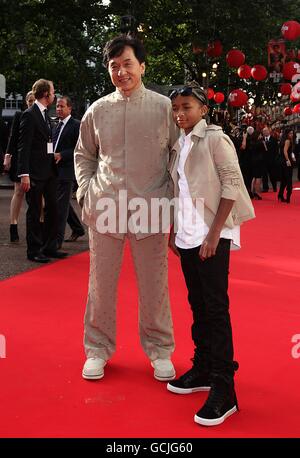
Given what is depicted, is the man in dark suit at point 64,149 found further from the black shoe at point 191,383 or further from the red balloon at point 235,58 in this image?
the red balloon at point 235,58

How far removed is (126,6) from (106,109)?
14337mm

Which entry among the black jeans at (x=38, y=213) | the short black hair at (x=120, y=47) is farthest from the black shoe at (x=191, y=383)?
the black jeans at (x=38, y=213)

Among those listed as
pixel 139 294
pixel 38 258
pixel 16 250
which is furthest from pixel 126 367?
pixel 16 250

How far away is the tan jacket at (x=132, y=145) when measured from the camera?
11.6ft

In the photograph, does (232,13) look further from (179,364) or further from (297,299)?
(179,364)

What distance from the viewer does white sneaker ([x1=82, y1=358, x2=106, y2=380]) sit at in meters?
3.59

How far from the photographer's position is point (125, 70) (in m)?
3.49

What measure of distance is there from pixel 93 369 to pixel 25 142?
3.57 m

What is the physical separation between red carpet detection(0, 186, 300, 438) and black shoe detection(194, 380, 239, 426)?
0.04 metres

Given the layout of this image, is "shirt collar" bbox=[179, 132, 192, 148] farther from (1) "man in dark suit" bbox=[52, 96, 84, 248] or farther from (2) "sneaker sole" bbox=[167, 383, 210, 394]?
(1) "man in dark suit" bbox=[52, 96, 84, 248]

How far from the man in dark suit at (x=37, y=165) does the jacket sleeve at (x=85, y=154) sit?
2942 millimetres

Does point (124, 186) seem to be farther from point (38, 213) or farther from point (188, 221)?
point (38, 213)

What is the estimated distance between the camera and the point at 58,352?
4.02 metres

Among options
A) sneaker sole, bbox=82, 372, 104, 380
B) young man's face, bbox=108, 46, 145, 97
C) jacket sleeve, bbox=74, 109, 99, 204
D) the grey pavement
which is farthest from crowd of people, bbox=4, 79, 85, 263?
sneaker sole, bbox=82, 372, 104, 380
